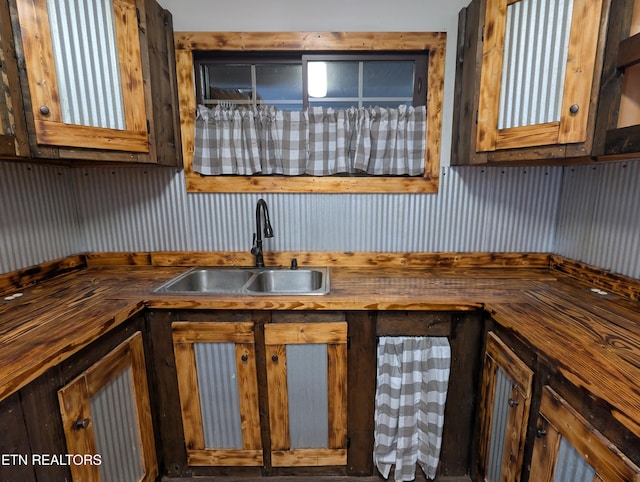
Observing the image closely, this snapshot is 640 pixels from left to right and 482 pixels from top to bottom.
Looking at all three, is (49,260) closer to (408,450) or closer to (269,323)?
(269,323)

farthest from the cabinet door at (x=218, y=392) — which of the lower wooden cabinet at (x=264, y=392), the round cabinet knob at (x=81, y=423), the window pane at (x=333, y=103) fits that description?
the window pane at (x=333, y=103)

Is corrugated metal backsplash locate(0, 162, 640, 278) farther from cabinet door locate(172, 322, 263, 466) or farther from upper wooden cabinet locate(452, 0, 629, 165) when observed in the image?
cabinet door locate(172, 322, 263, 466)

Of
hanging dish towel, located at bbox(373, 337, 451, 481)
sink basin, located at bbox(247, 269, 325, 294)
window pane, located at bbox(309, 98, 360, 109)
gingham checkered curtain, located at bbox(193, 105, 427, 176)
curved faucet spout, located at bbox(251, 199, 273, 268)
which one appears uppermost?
window pane, located at bbox(309, 98, 360, 109)

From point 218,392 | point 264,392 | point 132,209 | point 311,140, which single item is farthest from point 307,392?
point 132,209

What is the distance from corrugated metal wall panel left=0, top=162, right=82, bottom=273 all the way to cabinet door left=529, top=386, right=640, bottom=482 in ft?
7.54

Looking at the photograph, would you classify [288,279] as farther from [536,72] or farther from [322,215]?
[536,72]

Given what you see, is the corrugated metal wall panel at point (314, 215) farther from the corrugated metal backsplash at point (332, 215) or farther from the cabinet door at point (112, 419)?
the cabinet door at point (112, 419)

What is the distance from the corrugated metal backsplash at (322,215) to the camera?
5.86 feet

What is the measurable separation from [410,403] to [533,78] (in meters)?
1.52

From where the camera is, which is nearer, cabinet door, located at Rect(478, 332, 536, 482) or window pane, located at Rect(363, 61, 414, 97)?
cabinet door, located at Rect(478, 332, 536, 482)

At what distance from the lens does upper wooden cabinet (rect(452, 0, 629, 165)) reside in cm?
113

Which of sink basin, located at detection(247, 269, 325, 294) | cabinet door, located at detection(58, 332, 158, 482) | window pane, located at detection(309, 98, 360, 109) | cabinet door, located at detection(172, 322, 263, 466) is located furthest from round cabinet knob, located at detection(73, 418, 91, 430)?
window pane, located at detection(309, 98, 360, 109)

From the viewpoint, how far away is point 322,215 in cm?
185

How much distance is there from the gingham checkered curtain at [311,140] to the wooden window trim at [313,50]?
5cm
